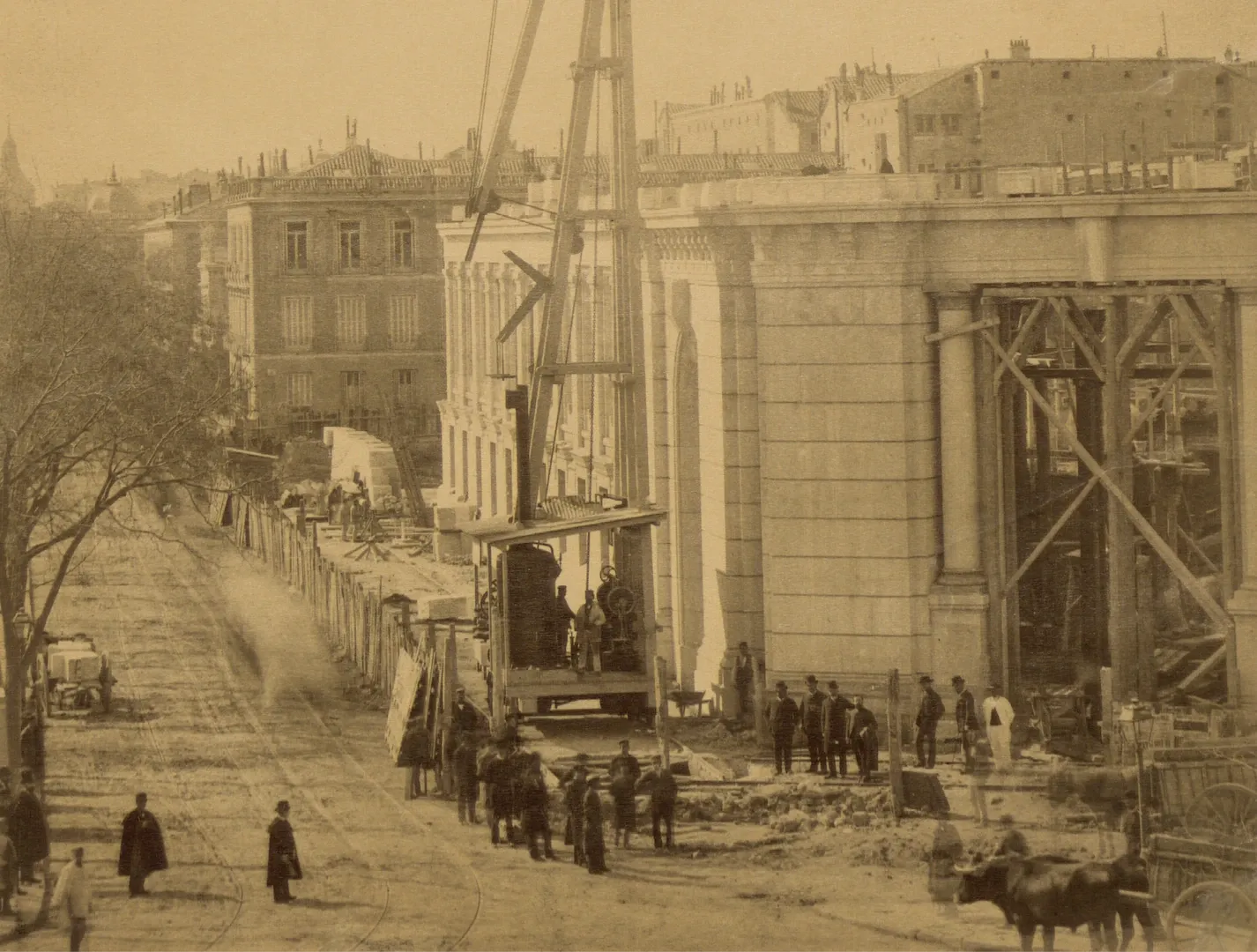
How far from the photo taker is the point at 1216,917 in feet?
51.4

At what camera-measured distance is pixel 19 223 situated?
133 feet

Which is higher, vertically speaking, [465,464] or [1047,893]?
[465,464]

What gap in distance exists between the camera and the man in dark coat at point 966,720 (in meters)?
22.5

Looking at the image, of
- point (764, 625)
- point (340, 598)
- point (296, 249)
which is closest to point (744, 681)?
point (764, 625)

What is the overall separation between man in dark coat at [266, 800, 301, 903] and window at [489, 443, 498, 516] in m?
24.5

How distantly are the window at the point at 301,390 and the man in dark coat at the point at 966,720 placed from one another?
31.8m

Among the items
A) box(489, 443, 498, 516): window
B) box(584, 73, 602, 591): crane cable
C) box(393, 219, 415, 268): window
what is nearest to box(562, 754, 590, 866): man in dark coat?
box(584, 73, 602, 591): crane cable

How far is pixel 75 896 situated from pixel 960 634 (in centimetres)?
1096

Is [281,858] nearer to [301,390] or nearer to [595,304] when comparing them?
[595,304]

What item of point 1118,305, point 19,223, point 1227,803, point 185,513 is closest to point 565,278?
point 1118,305

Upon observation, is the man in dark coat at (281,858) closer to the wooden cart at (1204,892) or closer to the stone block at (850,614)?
the wooden cart at (1204,892)

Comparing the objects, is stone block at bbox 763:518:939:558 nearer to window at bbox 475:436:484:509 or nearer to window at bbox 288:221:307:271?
window at bbox 475:436:484:509

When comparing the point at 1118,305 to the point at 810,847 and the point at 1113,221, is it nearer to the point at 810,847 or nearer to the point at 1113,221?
the point at 1113,221

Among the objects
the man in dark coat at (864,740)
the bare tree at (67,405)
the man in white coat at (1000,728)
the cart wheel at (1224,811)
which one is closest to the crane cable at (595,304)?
the bare tree at (67,405)
